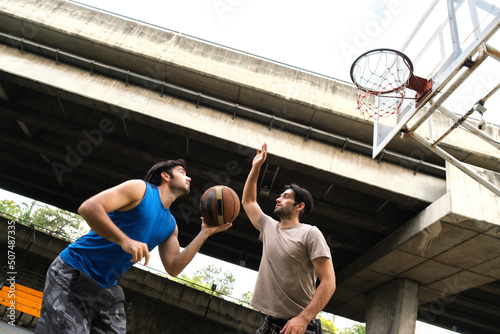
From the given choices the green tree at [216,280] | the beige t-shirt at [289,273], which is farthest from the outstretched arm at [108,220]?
the green tree at [216,280]

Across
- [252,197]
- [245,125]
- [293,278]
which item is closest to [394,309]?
[245,125]

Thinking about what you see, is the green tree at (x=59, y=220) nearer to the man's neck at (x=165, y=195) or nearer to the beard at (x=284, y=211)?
the man's neck at (x=165, y=195)

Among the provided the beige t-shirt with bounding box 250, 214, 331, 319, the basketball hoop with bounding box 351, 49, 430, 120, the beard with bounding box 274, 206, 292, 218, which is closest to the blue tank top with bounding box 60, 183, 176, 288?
the beige t-shirt with bounding box 250, 214, 331, 319

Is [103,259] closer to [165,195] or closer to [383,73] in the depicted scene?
[165,195]

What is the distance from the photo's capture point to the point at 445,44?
18.5ft

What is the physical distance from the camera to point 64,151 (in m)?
11.8

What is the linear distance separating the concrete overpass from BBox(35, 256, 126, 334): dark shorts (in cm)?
653

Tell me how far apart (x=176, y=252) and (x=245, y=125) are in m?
6.20

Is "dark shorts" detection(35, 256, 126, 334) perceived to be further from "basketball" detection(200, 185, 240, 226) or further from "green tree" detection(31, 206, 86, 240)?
"green tree" detection(31, 206, 86, 240)

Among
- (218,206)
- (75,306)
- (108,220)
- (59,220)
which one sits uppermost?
(59,220)

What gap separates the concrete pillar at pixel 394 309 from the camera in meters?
10.3

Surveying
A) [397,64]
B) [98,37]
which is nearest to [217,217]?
[397,64]

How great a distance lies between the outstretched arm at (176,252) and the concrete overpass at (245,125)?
5.63 meters

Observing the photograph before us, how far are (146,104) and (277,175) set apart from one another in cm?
453
